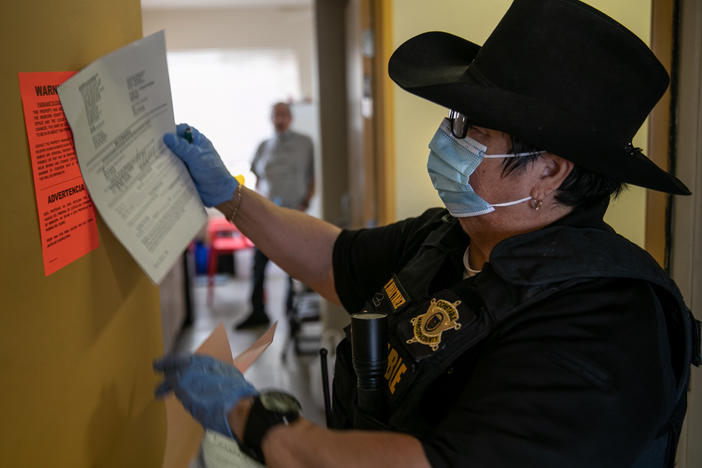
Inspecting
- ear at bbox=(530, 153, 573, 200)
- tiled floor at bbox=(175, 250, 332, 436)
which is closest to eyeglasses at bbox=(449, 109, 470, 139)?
ear at bbox=(530, 153, 573, 200)

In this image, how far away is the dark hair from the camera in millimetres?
1048

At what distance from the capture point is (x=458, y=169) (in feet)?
3.61

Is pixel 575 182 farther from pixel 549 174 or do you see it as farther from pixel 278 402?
pixel 278 402

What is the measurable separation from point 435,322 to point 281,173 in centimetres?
401

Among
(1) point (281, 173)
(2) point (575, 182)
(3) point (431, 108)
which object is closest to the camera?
(2) point (575, 182)

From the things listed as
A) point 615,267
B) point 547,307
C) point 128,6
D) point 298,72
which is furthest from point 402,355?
point 298,72

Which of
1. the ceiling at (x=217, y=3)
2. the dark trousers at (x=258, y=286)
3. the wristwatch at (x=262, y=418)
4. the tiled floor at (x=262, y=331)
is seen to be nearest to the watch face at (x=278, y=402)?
the wristwatch at (x=262, y=418)

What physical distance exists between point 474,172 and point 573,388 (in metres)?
0.43

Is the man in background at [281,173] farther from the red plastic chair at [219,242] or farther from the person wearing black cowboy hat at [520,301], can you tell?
the person wearing black cowboy hat at [520,301]

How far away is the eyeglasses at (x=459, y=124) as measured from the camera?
109 centimetres

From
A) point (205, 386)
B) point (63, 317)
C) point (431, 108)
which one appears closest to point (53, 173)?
point (63, 317)

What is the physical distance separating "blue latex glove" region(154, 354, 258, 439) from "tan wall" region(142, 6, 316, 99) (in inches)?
270

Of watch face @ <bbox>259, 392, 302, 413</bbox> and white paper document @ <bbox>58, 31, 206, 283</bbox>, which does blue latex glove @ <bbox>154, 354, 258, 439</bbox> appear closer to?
watch face @ <bbox>259, 392, 302, 413</bbox>

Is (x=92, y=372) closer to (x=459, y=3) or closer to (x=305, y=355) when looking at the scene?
(x=459, y=3)
